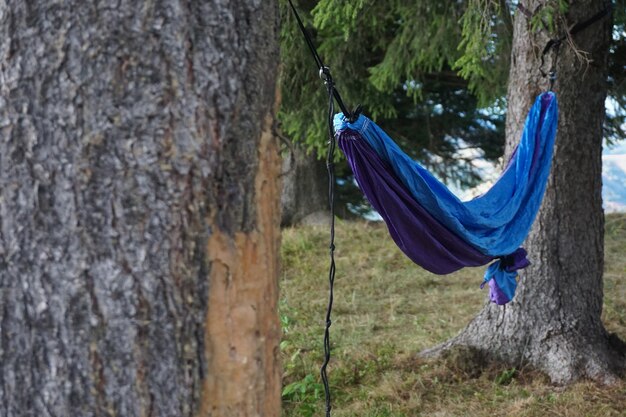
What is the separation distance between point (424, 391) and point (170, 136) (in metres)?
2.44

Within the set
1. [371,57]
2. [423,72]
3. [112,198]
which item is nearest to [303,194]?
[371,57]

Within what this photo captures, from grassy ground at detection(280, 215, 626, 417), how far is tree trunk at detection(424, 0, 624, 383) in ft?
0.49

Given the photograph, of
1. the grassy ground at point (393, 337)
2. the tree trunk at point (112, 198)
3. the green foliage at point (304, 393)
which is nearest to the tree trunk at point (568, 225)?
the grassy ground at point (393, 337)

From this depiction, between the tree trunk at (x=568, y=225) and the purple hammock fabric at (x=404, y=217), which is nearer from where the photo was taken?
the purple hammock fabric at (x=404, y=217)

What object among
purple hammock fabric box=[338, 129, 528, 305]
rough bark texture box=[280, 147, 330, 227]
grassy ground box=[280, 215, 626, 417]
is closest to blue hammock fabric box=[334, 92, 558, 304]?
purple hammock fabric box=[338, 129, 528, 305]

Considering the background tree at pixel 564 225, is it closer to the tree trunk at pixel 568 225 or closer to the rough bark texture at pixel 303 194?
the tree trunk at pixel 568 225

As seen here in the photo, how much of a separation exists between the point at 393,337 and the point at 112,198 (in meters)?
3.05

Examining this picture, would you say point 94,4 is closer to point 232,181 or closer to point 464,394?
point 232,181

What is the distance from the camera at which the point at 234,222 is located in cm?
119

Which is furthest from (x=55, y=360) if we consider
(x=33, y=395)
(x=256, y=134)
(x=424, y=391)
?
(x=424, y=391)

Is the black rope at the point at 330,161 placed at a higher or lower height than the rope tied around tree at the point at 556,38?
lower

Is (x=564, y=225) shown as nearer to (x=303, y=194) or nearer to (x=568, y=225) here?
(x=568, y=225)

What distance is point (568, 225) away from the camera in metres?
3.31

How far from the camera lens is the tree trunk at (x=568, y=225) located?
3.28 m
